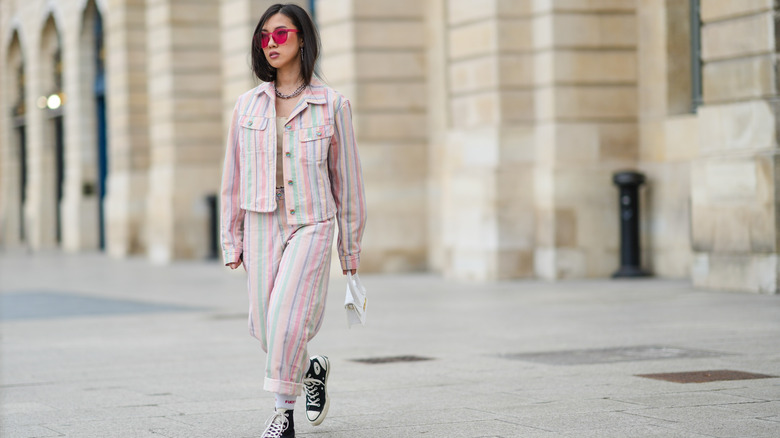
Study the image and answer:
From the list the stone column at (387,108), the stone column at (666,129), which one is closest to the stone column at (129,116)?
the stone column at (387,108)

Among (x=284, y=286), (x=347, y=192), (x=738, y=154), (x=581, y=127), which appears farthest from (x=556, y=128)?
(x=284, y=286)

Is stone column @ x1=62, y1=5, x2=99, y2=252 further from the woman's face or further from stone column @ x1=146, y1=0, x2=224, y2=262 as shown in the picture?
the woman's face

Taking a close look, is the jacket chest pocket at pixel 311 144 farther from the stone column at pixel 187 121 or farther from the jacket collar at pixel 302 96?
the stone column at pixel 187 121

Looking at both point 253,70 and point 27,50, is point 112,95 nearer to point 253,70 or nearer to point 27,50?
point 27,50

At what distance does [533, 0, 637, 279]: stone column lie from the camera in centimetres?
1738

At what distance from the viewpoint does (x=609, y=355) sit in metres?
9.12

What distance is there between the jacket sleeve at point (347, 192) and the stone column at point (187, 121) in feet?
70.5

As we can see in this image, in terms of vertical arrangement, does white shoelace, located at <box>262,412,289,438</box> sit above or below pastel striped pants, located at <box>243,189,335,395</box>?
below

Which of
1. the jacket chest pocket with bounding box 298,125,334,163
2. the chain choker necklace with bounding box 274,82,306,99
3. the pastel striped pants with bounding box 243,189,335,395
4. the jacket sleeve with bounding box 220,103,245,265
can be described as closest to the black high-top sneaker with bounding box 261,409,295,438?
the pastel striped pants with bounding box 243,189,335,395

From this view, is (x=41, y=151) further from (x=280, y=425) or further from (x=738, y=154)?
(x=280, y=425)

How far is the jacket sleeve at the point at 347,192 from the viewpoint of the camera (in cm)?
610

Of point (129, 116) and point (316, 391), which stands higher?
point (129, 116)

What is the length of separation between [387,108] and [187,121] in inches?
335

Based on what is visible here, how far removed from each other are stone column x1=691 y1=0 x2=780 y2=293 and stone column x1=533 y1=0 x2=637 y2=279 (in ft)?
9.18
